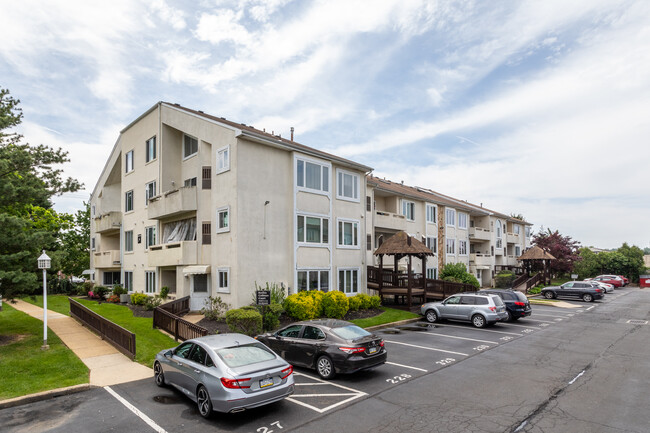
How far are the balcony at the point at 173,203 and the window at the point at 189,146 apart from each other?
3.38 m

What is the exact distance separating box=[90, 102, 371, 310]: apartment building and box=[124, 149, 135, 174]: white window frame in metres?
0.58

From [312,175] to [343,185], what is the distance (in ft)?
9.10

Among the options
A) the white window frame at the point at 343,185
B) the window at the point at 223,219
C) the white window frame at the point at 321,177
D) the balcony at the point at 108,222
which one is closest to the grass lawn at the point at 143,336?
the window at the point at 223,219

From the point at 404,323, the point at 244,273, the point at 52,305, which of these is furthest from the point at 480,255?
the point at 52,305

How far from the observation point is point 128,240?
97.3 ft

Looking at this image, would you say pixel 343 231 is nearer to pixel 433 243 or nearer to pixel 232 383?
pixel 433 243

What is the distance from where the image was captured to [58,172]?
618 inches

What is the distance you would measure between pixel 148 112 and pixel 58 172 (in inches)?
495

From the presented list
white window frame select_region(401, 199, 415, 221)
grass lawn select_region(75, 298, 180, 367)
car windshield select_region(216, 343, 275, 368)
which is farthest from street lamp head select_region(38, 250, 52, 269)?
white window frame select_region(401, 199, 415, 221)

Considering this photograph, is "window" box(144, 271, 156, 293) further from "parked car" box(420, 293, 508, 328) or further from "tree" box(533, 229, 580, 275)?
"tree" box(533, 229, 580, 275)

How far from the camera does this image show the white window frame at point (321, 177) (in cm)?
2218

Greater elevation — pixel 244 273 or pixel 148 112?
pixel 148 112

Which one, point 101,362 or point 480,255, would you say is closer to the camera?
point 101,362

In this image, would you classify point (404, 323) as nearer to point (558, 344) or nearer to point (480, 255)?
point (558, 344)
